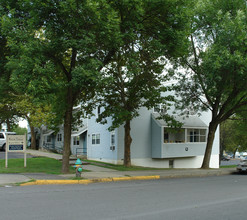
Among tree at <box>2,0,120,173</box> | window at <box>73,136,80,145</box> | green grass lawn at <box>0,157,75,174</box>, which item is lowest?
green grass lawn at <box>0,157,75,174</box>

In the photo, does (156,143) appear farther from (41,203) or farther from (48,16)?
(41,203)

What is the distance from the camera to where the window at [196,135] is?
28.2 metres

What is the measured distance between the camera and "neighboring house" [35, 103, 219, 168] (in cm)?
2555

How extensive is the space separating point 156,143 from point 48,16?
16332 millimetres

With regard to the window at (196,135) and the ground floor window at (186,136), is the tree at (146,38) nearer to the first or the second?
the ground floor window at (186,136)

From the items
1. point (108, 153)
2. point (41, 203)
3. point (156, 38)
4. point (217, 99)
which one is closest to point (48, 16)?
point (156, 38)

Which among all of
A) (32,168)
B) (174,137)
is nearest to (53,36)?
(32,168)

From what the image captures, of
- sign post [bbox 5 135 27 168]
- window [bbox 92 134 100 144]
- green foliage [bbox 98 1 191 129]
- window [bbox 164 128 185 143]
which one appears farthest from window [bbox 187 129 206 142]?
sign post [bbox 5 135 27 168]

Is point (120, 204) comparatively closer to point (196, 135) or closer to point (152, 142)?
point (152, 142)

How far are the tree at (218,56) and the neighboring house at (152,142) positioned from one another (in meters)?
3.95

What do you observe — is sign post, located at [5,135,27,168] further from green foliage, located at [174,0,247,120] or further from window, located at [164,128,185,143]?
window, located at [164,128,185,143]

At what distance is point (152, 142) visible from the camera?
86.8 feet

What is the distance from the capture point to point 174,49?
603 inches

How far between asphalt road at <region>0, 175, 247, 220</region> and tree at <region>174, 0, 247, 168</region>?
888 cm
